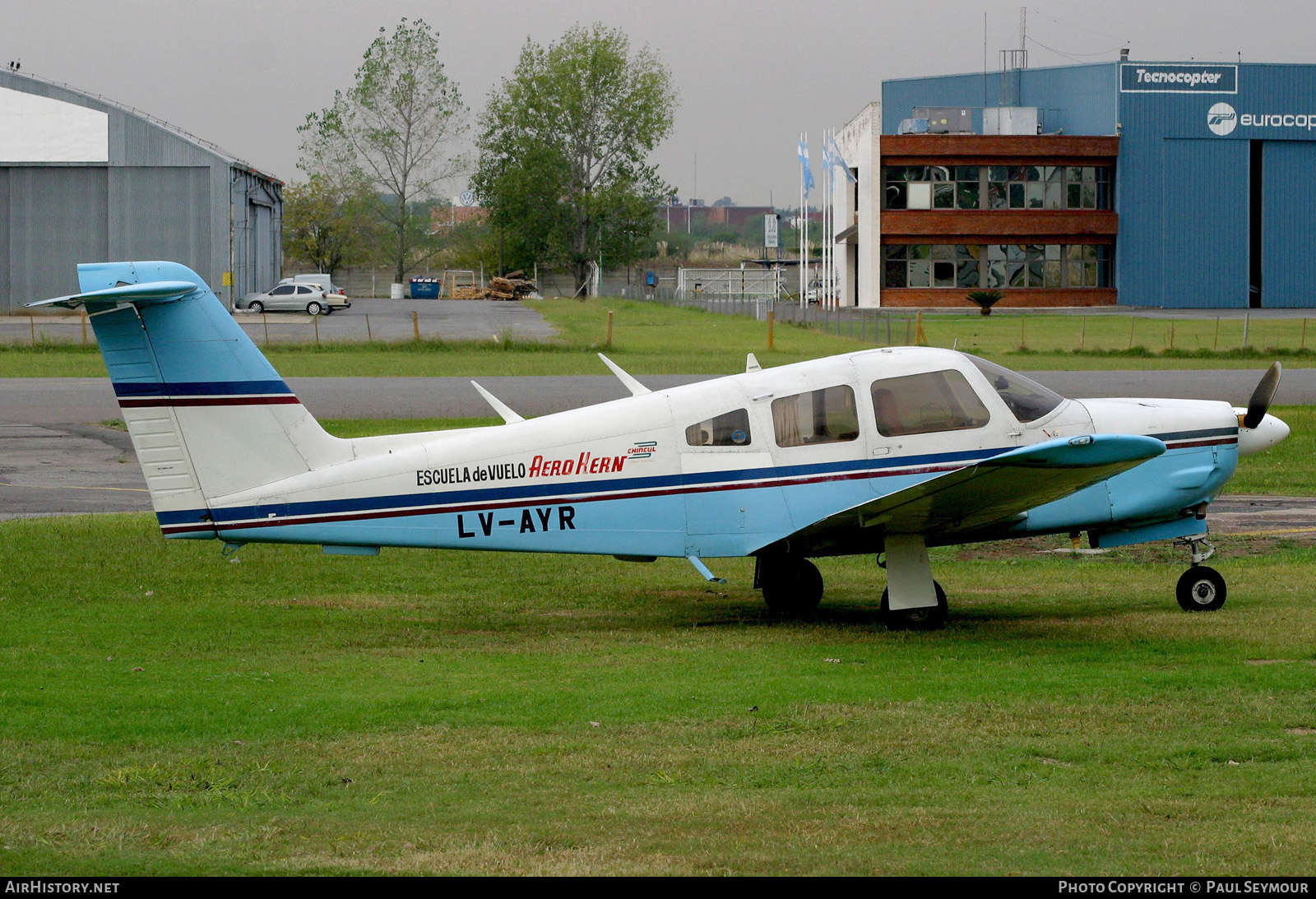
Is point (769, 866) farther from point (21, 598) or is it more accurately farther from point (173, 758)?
point (21, 598)

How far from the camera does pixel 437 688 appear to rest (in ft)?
28.2

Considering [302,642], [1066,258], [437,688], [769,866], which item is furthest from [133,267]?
[1066,258]

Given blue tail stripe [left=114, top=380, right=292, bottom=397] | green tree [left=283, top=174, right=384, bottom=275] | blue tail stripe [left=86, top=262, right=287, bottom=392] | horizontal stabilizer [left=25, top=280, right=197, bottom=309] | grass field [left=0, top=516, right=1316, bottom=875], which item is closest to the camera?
grass field [left=0, top=516, right=1316, bottom=875]

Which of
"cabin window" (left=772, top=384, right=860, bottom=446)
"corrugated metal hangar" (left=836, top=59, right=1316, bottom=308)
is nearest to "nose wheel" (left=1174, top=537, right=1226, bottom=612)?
"cabin window" (left=772, top=384, right=860, bottom=446)

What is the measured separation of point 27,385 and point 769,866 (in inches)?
1262

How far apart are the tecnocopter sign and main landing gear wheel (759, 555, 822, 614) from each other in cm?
7361

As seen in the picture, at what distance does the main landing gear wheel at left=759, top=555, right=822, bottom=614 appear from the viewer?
11.8m

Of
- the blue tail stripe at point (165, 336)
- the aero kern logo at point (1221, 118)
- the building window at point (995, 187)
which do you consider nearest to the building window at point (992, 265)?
the building window at point (995, 187)

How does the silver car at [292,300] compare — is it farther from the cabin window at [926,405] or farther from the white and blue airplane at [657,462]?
the cabin window at [926,405]

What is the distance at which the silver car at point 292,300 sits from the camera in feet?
237

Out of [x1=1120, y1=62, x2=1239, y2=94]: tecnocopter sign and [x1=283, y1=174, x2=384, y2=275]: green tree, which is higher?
[x1=1120, y1=62, x2=1239, y2=94]: tecnocopter sign

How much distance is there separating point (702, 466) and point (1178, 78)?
76.0 m

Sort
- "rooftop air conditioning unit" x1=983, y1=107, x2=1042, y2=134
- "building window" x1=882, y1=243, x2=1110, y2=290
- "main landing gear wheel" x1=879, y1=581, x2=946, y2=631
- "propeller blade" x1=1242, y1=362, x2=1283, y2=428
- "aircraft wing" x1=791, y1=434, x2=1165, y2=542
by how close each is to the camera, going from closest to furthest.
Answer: "aircraft wing" x1=791, y1=434, x2=1165, y2=542
"main landing gear wheel" x1=879, y1=581, x2=946, y2=631
"propeller blade" x1=1242, y1=362, x2=1283, y2=428
"building window" x1=882, y1=243, x2=1110, y2=290
"rooftop air conditioning unit" x1=983, y1=107, x2=1042, y2=134

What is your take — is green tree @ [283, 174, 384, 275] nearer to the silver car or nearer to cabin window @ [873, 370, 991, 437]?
the silver car
